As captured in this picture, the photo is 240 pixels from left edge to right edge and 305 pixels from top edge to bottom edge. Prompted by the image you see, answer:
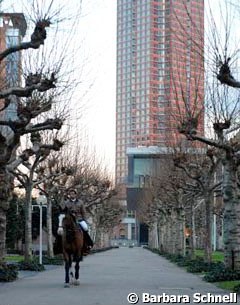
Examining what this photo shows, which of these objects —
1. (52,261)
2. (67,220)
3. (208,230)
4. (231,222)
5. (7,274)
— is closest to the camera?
(67,220)

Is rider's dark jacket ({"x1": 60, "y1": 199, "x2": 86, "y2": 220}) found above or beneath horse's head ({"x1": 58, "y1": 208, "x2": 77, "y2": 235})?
above

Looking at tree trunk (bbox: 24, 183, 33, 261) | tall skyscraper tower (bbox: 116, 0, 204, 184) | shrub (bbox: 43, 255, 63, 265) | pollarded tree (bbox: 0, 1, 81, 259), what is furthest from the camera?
shrub (bbox: 43, 255, 63, 265)

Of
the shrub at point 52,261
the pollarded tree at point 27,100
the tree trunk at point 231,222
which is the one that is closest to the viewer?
the pollarded tree at point 27,100

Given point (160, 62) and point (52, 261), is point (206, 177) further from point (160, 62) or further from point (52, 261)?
point (52, 261)

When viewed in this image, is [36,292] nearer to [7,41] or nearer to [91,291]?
[91,291]

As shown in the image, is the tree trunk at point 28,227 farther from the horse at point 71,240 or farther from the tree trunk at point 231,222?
the horse at point 71,240

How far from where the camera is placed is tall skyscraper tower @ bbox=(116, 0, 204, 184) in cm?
2328

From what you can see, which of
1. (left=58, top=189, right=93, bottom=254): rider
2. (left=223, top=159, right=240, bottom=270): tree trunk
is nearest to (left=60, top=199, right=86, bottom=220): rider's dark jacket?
(left=58, top=189, right=93, bottom=254): rider

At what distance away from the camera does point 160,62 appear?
113ft

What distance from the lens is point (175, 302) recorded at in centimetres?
1284

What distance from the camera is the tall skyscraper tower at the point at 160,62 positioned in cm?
2328

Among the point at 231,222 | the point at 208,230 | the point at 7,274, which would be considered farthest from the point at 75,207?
the point at 208,230

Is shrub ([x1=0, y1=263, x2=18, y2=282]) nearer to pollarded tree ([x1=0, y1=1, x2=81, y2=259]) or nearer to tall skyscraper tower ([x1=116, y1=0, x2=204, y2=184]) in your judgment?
pollarded tree ([x1=0, y1=1, x2=81, y2=259])

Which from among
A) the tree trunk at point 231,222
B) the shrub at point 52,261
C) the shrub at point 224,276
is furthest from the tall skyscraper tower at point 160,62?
the shrub at point 52,261
